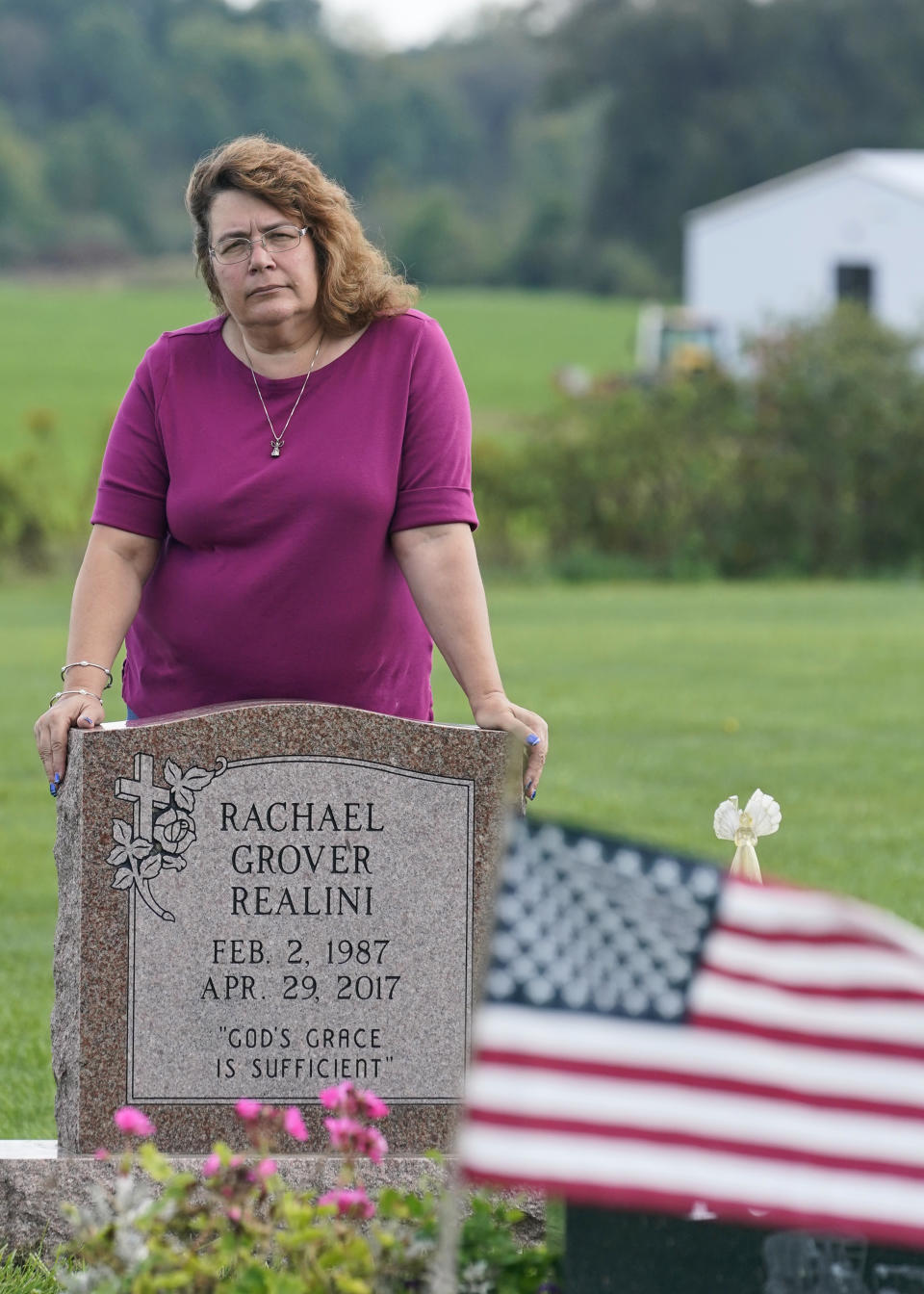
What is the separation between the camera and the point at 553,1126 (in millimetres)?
2471

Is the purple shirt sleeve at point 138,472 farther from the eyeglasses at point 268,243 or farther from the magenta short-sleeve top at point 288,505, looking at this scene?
the eyeglasses at point 268,243

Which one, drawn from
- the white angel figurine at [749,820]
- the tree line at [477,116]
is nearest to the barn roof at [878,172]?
the tree line at [477,116]

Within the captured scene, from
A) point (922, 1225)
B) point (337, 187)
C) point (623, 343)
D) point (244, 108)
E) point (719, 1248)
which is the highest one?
point (244, 108)

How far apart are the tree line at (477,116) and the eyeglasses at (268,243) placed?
7161 centimetres

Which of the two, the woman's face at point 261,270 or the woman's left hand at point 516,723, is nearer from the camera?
the woman's face at point 261,270

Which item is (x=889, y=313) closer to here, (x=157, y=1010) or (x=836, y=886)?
(x=836, y=886)

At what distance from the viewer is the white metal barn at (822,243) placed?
3947 centimetres

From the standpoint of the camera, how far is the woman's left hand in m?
4.18

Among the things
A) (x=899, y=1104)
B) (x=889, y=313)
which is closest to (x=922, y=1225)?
(x=899, y=1104)

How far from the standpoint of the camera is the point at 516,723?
418 cm

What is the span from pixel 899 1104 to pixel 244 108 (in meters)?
109

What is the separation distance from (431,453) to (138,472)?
0.64 meters

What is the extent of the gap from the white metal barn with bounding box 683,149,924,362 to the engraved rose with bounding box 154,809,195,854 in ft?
115

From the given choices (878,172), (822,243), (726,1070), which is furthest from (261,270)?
(822,243)
